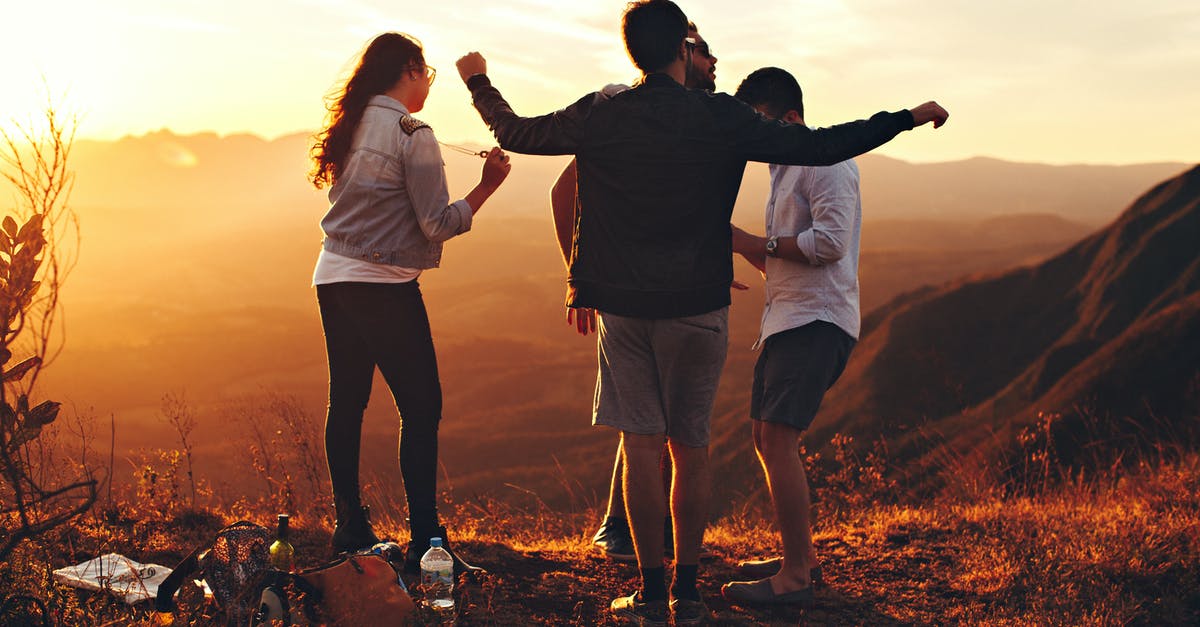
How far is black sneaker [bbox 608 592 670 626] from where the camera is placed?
348cm

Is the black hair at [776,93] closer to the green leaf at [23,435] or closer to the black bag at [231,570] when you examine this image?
the black bag at [231,570]

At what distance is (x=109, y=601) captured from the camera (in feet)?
11.3

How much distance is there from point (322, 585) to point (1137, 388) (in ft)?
54.2

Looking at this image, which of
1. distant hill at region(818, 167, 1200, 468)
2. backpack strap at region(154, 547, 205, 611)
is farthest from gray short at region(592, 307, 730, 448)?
distant hill at region(818, 167, 1200, 468)

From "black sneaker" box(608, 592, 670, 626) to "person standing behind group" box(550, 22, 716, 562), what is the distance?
24cm

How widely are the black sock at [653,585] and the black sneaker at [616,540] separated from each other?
0.88 metres

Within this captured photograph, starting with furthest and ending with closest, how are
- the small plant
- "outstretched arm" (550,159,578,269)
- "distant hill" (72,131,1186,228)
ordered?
"distant hill" (72,131,1186,228)
"outstretched arm" (550,159,578,269)
the small plant

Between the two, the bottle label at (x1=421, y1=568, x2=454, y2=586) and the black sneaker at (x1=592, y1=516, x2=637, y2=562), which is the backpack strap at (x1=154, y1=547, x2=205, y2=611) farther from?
the black sneaker at (x1=592, y1=516, x2=637, y2=562)

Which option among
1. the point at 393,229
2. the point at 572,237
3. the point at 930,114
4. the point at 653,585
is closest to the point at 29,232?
the point at 393,229


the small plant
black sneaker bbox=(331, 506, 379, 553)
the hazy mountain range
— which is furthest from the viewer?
the hazy mountain range

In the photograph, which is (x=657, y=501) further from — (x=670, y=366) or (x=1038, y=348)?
(x=1038, y=348)

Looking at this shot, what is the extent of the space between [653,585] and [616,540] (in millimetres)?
970

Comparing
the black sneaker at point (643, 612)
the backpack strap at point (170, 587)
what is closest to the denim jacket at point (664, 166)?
the black sneaker at point (643, 612)

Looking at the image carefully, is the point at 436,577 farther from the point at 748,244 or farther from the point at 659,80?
the point at 659,80
